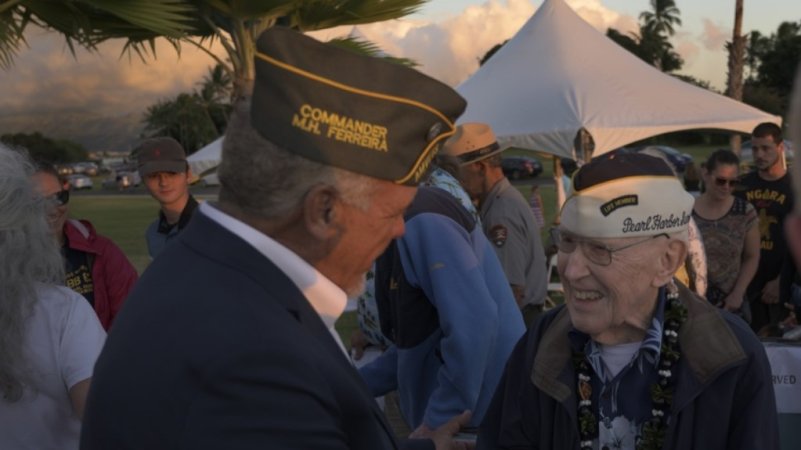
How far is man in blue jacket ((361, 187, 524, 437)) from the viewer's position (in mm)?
3041

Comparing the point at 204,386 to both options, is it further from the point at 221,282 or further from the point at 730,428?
the point at 730,428

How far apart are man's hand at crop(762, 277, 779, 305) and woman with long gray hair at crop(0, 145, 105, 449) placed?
19.4 feet

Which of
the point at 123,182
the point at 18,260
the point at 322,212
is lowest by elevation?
the point at 123,182

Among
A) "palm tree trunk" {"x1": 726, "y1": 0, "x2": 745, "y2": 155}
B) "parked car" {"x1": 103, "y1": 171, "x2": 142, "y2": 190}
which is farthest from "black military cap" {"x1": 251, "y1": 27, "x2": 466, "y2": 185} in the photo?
"parked car" {"x1": 103, "y1": 171, "x2": 142, "y2": 190}

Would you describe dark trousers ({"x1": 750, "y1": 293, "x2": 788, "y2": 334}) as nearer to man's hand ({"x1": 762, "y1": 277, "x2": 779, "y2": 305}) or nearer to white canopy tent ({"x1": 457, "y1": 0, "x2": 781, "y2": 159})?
man's hand ({"x1": 762, "y1": 277, "x2": 779, "y2": 305})

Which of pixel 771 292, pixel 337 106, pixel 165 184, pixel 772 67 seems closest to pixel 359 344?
pixel 165 184

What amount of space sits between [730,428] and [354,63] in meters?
1.41

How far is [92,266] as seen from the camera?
13.7ft

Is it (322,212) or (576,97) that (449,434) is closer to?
(322,212)

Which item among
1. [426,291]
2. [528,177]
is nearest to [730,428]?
[426,291]

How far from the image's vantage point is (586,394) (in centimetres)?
250

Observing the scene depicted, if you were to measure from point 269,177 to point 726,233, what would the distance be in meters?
5.78

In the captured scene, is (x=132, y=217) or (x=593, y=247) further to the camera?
(x=132, y=217)

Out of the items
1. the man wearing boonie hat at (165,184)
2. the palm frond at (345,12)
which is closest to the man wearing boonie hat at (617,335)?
the man wearing boonie hat at (165,184)
